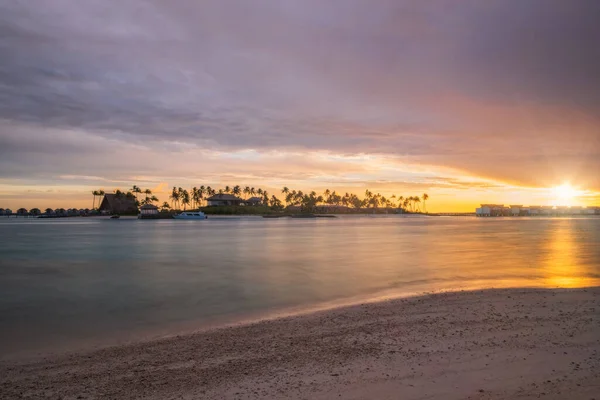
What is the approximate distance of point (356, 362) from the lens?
7.04 meters

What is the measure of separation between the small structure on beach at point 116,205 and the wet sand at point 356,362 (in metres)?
175

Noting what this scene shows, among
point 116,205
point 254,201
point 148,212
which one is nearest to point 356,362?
point 148,212

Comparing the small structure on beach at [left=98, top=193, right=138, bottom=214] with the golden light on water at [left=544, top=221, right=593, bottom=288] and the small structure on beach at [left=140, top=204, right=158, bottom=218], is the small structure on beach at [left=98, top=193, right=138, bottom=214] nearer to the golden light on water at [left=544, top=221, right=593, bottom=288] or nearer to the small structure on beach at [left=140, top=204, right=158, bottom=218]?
the small structure on beach at [left=140, top=204, right=158, bottom=218]

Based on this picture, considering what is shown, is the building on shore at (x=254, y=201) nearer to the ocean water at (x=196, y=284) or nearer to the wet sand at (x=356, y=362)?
the ocean water at (x=196, y=284)

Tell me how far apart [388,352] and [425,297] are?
279 inches

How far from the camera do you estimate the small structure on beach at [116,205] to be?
557 feet

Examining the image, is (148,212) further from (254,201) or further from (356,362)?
(356,362)

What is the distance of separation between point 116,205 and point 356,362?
18091 centimetres

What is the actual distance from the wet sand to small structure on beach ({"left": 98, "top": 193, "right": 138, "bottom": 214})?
576 ft

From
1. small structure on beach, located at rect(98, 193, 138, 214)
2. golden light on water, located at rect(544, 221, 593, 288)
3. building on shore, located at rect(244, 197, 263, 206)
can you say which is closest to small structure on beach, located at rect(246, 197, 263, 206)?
building on shore, located at rect(244, 197, 263, 206)

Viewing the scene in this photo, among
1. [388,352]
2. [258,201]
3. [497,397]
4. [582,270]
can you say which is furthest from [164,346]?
[258,201]

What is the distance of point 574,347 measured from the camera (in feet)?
24.6

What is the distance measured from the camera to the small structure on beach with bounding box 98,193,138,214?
16962 centimetres

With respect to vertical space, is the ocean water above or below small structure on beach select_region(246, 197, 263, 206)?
below
